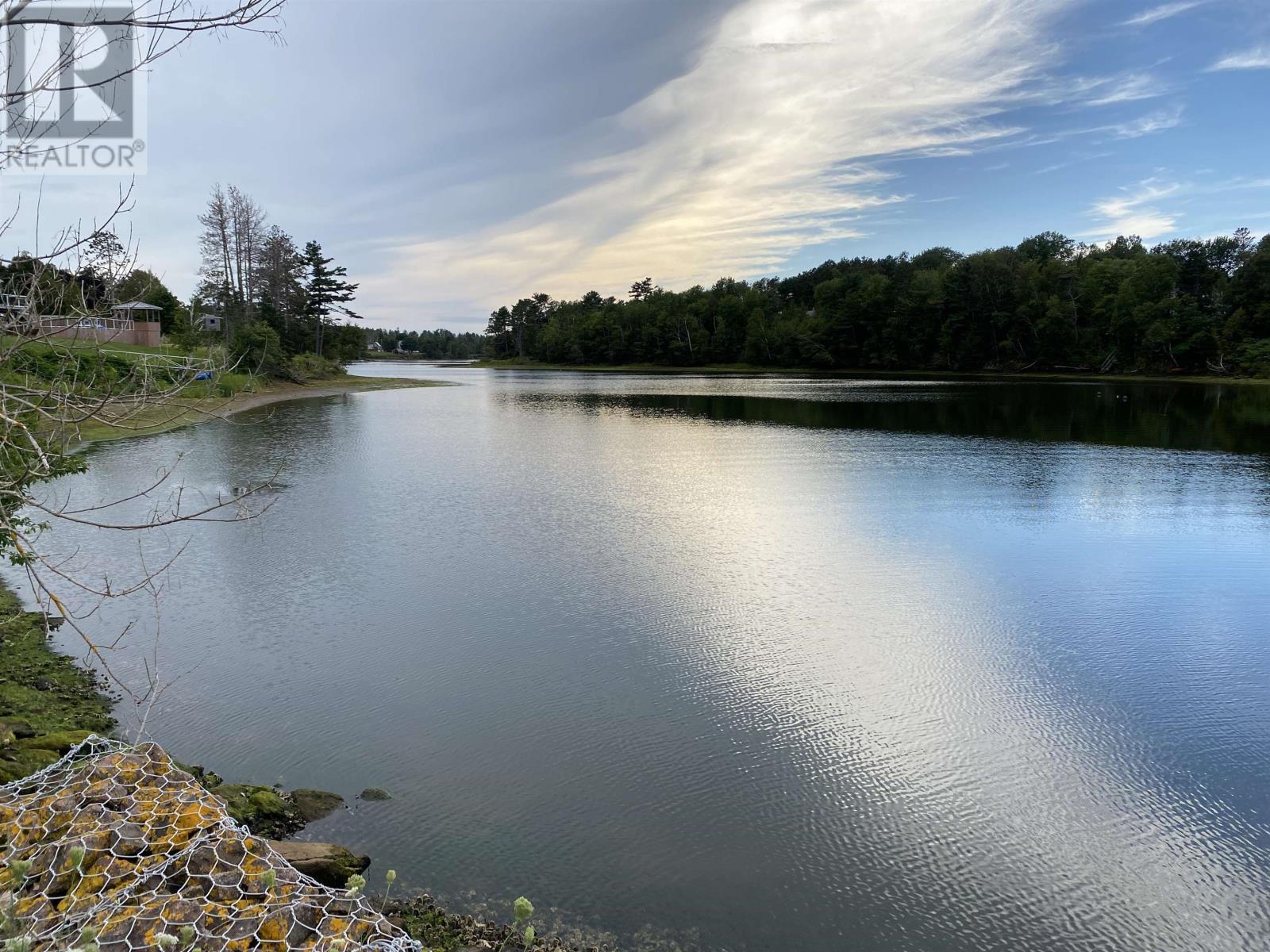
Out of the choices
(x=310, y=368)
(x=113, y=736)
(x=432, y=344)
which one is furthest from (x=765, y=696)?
(x=432, y=344)

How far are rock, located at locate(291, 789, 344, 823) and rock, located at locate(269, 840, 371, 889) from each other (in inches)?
22.6

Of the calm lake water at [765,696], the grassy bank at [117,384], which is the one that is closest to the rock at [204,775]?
the calm lake water at [765,696]

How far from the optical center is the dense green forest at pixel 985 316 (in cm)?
6259

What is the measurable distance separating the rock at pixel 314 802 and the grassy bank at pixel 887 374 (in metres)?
64.3

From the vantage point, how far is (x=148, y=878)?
360cm

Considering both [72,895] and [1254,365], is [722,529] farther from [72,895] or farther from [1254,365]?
[1254,365]

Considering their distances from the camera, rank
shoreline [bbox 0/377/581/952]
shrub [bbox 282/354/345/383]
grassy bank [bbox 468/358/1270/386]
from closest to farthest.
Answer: shoreline [bbox 0/377/581/952] < shrub [bbox 282/354/345/383] < grassy bank [bbox 468/358/1270/386]

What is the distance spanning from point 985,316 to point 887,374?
10590mm

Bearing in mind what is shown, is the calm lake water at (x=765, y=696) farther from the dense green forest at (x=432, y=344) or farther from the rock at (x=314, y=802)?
the dense green forest at (x=432, y=344)

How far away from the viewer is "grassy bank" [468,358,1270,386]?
196 ft

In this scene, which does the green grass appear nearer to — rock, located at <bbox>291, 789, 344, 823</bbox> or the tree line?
rock, located at <bbox>291, 789, 344, 823</bbox>

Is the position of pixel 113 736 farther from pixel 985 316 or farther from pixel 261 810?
pixel 985 316

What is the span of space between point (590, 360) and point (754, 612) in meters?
105

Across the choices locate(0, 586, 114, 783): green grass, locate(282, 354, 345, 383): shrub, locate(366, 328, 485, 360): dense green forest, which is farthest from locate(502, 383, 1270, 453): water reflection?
locate(366, 328, 485, 360): dense green forest
